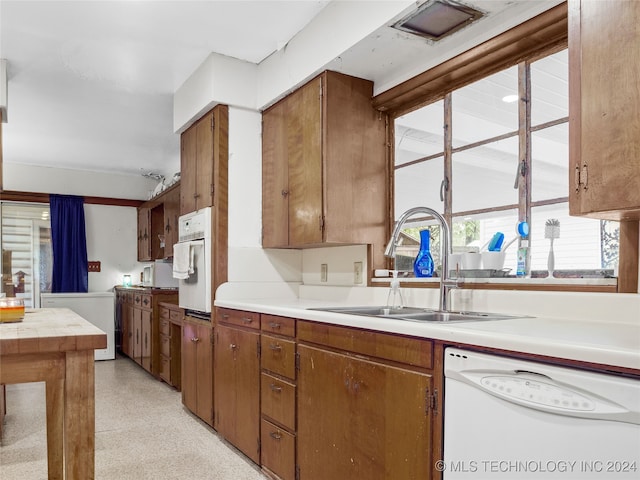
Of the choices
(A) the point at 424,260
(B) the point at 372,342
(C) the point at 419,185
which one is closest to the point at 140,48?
(C) the point at 419,185

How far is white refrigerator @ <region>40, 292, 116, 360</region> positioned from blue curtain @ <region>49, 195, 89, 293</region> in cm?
43

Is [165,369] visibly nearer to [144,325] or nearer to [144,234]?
[144,325]

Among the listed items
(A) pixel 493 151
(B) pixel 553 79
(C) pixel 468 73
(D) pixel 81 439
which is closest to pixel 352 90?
(C) pixel 468 73

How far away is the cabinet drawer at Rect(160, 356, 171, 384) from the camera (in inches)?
171

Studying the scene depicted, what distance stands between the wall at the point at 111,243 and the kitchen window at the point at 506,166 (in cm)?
492

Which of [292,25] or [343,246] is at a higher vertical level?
[292,25]

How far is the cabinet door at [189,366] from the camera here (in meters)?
3.45

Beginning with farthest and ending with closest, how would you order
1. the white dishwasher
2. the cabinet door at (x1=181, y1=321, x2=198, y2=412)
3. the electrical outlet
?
the cabinet door at (x1=181, y1=321, x2=198, y2=412)
the electrical outlet
the white dishwasher

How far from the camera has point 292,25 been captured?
9.07 feet

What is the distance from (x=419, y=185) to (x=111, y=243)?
5.09 m

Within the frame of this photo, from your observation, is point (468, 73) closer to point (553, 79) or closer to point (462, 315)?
point (553, 79)

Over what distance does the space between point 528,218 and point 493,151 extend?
39 centimetres

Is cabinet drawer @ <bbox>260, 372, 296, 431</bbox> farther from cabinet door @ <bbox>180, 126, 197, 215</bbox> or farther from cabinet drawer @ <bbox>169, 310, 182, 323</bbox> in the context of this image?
cabinet drawer @ <bbox>169, 310, 182, 323</bbox>

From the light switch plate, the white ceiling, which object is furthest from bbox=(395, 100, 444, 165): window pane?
the light switch plate
